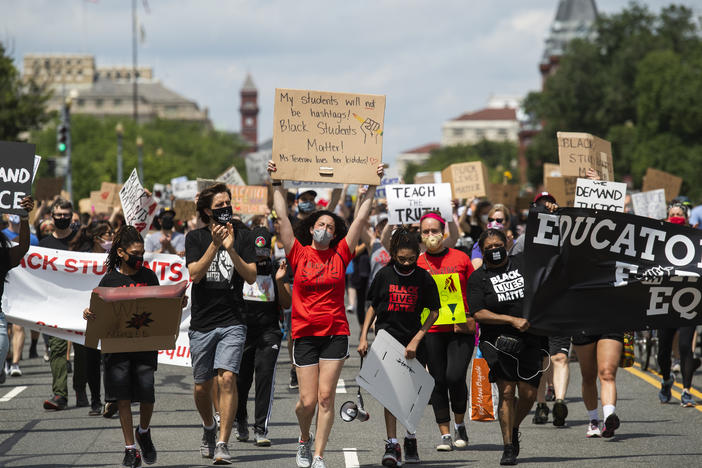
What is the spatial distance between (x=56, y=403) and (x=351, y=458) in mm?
3847

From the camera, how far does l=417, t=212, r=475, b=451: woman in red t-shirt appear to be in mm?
9945

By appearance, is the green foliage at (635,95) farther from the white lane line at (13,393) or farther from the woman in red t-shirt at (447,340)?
the woman in red t-shirt at (447,340)

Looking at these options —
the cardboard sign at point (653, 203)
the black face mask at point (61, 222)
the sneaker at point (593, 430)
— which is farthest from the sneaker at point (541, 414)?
the cardboard sign at point (653, 203)

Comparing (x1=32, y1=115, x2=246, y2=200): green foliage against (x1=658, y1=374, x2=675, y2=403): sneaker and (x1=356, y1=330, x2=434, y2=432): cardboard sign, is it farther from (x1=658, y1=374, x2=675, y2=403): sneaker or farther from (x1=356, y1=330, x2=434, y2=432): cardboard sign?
(x1=356, y1=330, x2=434, y2=432): cardboard sign

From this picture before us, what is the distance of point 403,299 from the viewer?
938cm

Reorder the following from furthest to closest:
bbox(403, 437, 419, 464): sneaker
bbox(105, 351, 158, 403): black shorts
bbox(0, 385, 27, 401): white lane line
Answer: bbox(0, 385, 27, 401): white lane line < bbox(403, 437, 419, 464): sneaker < bbox(105, 351, 158, 403): black shorts

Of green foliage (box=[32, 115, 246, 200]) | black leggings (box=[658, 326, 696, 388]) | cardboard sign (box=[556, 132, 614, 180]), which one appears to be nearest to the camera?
black leggings (box=[658, 326, 696, 388])

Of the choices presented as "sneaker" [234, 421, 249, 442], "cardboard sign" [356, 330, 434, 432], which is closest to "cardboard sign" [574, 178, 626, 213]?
"cardboard sign" [356, 330, 434, 432]

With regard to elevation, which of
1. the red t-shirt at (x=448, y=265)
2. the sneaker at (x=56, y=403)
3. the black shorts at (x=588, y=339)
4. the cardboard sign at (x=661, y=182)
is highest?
the cardboard sign at (x=661, y=182)

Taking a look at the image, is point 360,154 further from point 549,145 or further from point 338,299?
point 549,145

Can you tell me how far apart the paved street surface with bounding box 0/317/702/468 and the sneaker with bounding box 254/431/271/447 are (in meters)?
0.08

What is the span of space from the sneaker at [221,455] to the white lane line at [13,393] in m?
4.73

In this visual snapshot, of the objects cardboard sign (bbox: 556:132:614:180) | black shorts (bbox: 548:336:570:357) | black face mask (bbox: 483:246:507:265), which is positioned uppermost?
cardboard sign (bbox: 556:132:614:180)

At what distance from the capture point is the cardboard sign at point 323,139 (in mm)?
9492
